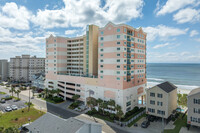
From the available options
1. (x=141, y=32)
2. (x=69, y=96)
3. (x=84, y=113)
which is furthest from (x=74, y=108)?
(x=141, y=32)

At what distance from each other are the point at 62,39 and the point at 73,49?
26.3ft

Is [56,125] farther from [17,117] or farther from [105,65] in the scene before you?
[105,65]

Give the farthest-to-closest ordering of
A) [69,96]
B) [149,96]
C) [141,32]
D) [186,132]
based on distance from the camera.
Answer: [69,96] < [141,32] < [149,96] < [186,132]

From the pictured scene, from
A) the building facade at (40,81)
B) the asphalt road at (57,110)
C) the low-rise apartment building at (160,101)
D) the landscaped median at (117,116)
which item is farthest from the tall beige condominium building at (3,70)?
the low-rise apartment building at (160,101)

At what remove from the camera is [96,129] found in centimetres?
2919

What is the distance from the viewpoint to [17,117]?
44.7 m

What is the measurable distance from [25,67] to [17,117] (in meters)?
90.0

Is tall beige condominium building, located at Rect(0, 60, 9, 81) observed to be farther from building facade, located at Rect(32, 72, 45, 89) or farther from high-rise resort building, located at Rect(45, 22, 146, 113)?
high-rise resort building, located at Rect(45, 22, 146, 113)

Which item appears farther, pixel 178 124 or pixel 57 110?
pixel 57 110

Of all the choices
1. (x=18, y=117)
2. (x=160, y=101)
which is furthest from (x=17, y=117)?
(x=160, y=101)

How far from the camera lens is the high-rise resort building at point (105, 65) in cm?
4746

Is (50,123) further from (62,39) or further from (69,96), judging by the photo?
(62,39)

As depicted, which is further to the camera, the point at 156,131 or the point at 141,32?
the point at 141,32

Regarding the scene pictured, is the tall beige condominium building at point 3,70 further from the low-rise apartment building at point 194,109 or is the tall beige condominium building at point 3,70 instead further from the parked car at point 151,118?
the low-rise apartment building at point 194,109
